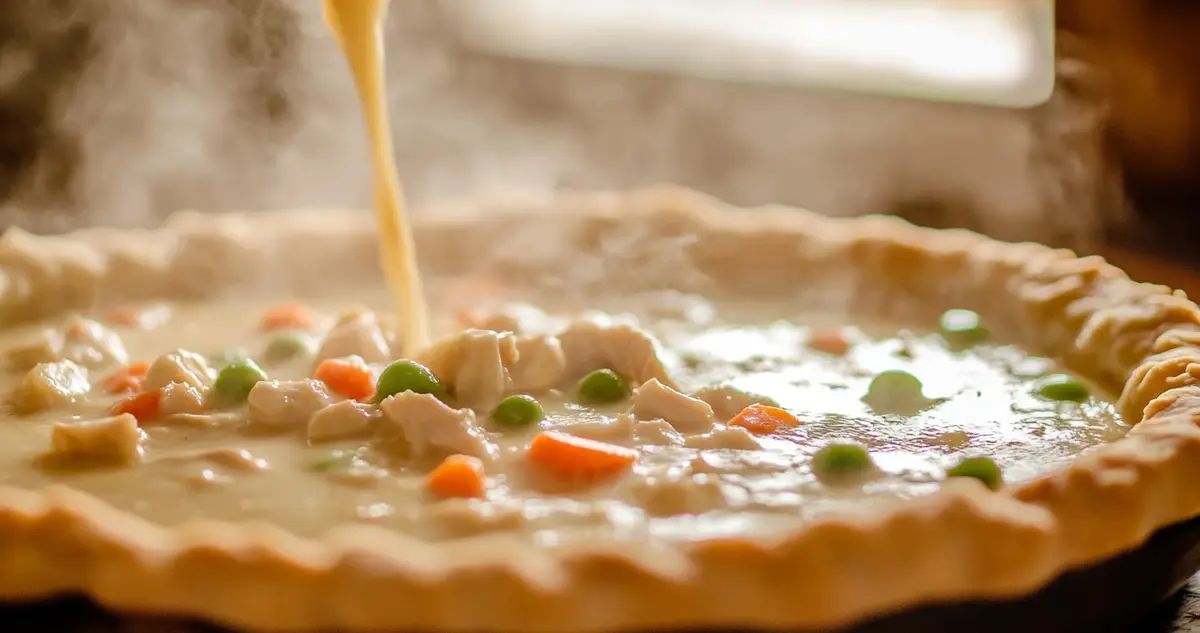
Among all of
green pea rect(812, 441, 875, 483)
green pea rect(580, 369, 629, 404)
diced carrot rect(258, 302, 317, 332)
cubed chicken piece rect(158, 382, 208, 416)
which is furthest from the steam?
green pea rect(812, 441, 875, 483)

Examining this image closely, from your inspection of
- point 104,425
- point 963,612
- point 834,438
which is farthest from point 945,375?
point 104,425

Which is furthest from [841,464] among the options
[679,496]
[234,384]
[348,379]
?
[234,384]

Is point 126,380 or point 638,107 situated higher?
point 638,107

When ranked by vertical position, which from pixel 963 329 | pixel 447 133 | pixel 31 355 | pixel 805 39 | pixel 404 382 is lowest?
pixel 404 382

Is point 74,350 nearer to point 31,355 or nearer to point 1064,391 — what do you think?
point 31,355

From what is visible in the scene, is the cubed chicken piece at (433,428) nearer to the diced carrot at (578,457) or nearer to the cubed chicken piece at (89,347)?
the diced carrot at (578,457)

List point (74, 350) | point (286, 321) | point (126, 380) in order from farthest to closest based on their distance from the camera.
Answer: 1. point (286, 321)
2. point (74, 350)
3. point (126, 380)

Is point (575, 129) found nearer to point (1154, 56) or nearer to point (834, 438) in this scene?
point (1154, 56)
